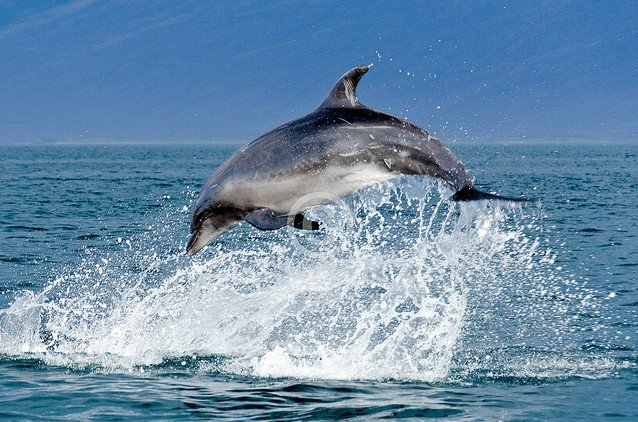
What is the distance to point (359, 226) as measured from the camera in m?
25.2

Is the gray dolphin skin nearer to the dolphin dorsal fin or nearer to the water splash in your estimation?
the dolphin dorsal fin

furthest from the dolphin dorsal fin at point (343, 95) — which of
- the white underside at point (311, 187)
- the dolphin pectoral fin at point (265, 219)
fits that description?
the dolphin pectoral fin at point (265, 219)

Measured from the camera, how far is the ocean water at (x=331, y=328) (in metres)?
10.2

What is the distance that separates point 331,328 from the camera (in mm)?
13984

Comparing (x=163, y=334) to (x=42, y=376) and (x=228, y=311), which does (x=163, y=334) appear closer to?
(x=228, y=311)

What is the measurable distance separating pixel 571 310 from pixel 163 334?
20.8ft

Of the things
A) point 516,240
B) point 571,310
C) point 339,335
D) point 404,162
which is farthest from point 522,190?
point 404,162

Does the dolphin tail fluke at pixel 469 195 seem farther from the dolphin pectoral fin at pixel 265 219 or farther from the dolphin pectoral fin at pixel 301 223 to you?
the dolphin pectoral fin at pixel 265 219

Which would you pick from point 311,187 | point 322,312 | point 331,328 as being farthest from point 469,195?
point 322,312

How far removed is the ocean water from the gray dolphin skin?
1.17 ft

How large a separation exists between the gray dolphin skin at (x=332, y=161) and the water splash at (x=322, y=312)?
49cm

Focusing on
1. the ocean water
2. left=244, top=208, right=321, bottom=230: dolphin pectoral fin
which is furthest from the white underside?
the ocean water

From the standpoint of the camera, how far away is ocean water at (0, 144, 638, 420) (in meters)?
10.2

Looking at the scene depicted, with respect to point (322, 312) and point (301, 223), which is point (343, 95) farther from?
point (322, 312)
